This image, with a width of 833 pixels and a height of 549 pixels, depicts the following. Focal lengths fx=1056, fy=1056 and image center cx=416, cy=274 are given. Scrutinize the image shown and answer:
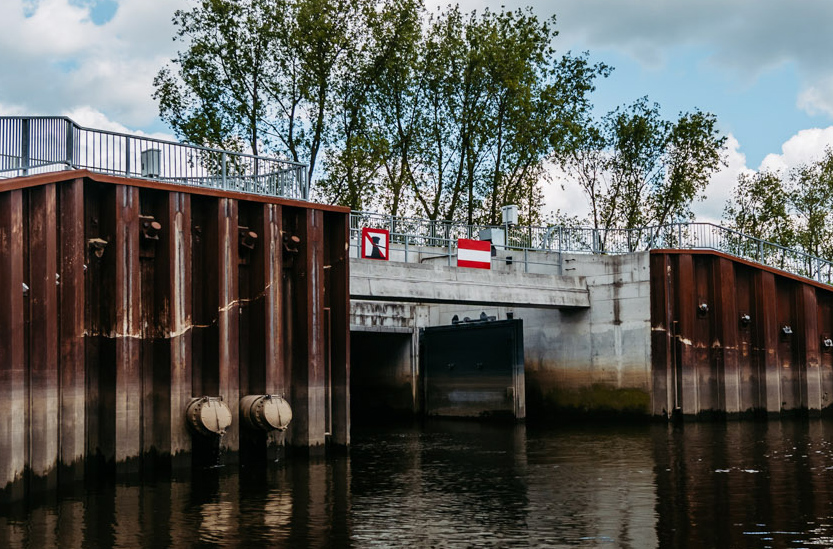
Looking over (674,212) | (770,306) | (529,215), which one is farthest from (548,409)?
(674,212)

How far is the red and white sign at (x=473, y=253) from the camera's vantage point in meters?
35.3

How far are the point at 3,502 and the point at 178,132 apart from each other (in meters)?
31.2

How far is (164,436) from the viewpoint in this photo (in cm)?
2122

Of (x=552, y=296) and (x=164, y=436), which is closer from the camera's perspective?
(x=164, y=436)

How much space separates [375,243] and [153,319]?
11.9m

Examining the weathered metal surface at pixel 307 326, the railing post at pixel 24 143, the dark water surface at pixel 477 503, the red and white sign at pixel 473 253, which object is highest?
the railing post at pixel 24 143

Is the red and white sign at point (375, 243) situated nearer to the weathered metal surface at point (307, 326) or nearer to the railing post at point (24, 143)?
the weathered metal surface at point (307, 326)

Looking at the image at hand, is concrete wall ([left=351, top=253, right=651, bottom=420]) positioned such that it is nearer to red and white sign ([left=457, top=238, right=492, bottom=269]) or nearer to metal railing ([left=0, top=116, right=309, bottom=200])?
red and white sign ([left=457, top=238, right=492, bottom=269])

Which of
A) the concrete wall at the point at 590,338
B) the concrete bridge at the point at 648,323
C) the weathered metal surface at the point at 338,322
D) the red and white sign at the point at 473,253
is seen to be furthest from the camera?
the concrete wall at the point at 590,338

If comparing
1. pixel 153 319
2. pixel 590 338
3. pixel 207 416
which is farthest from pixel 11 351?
pixel 590 338

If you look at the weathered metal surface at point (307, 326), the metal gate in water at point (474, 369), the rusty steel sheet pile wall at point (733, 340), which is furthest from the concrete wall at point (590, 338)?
the weathered metal surface at point (307, 326)

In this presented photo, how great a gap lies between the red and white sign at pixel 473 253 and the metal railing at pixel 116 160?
1023 cm

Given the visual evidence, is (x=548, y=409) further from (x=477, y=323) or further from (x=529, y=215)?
(x=529, y=215)

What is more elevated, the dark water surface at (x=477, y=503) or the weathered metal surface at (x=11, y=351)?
the weathered metal surface at (x=11, y=351)
